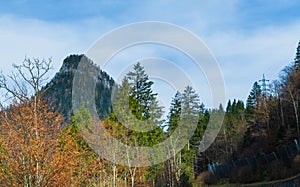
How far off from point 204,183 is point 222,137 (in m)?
18.5

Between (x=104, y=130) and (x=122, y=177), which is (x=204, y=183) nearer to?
(x=122, y=177)

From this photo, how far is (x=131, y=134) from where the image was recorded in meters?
33.8

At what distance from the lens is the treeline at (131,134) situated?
1205cm

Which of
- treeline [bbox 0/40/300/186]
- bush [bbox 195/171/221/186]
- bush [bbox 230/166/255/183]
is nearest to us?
treeline [bbox 0/40/300/186]

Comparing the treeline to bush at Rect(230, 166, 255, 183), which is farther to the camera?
bush at Rect(230, 166, 255, 183)

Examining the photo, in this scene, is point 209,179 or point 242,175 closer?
point 242,175

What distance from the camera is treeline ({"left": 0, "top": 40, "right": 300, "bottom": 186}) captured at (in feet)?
39.5

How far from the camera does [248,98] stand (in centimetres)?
6706

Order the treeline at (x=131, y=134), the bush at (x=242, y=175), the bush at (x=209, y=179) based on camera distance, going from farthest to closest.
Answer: the bush at (x=209, y=179) < the bush at (x=242, y=175) < the treeline at (x=131, y=134)

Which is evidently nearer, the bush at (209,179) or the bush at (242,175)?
the bush at (242,175)

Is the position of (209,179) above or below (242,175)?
above

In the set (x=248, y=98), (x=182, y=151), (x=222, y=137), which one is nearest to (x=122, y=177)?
(x=182, y=151)

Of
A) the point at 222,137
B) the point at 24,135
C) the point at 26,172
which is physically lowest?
the point at 26,172

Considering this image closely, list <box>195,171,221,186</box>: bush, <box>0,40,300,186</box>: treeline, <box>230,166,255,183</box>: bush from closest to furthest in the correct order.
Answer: <box>0,40,300,186</box>: treeline
<box>230,166,255,183</box>: bush
<box>195,171,221,186</box>: bush
